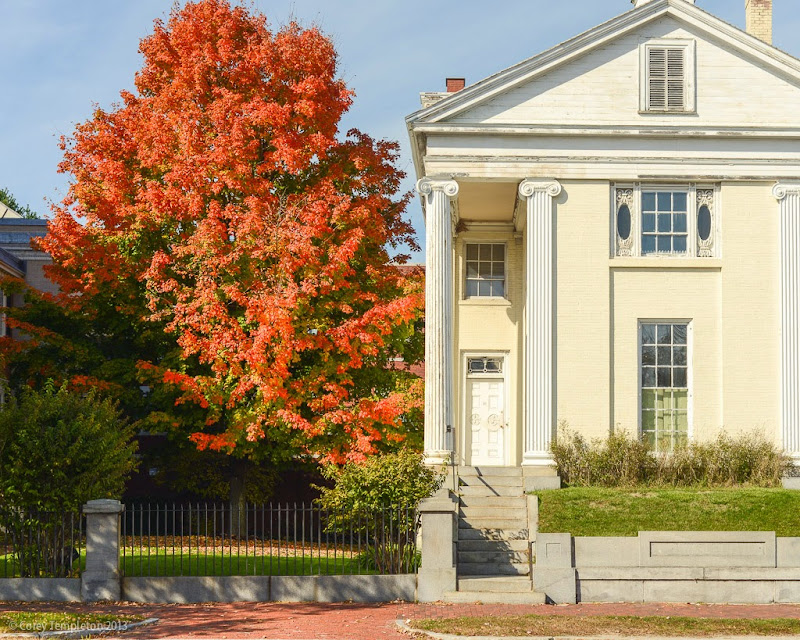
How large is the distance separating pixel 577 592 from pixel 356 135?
15.2m

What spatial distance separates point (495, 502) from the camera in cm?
2286

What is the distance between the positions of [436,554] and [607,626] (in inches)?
148

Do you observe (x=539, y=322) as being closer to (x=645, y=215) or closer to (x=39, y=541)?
(x=645, y=215)

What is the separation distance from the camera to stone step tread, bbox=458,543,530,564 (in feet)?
68.1

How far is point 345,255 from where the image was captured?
87.7 feet

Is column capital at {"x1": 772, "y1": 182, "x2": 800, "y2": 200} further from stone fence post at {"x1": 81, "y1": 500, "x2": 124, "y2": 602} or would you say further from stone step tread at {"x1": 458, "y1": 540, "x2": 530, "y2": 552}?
stone fence post at {"x1": 81, "y1": 500, "x2": 124, "y2": 602}

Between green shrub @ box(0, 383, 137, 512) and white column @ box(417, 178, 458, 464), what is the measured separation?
684cm

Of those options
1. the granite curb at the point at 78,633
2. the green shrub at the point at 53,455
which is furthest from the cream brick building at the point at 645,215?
the granite curb at the point at 78,633

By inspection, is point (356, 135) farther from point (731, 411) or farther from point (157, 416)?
point (731, 411)

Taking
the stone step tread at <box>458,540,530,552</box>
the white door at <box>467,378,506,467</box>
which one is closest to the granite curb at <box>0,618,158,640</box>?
the stone step tread at <box>458,540,530,552</box>

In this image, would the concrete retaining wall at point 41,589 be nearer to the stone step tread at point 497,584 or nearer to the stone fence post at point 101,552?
the stone fence post at point 101,552

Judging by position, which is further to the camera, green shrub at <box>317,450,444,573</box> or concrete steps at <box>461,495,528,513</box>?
concrete steps at <box>461,495,528,513</box>

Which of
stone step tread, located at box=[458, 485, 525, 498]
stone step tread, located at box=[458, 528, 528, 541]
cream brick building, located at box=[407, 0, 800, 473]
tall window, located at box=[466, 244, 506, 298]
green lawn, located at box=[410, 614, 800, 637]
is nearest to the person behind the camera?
green lawn, located at box=[410, 614, 800, 637]

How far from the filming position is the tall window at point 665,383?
2500 centimetres
